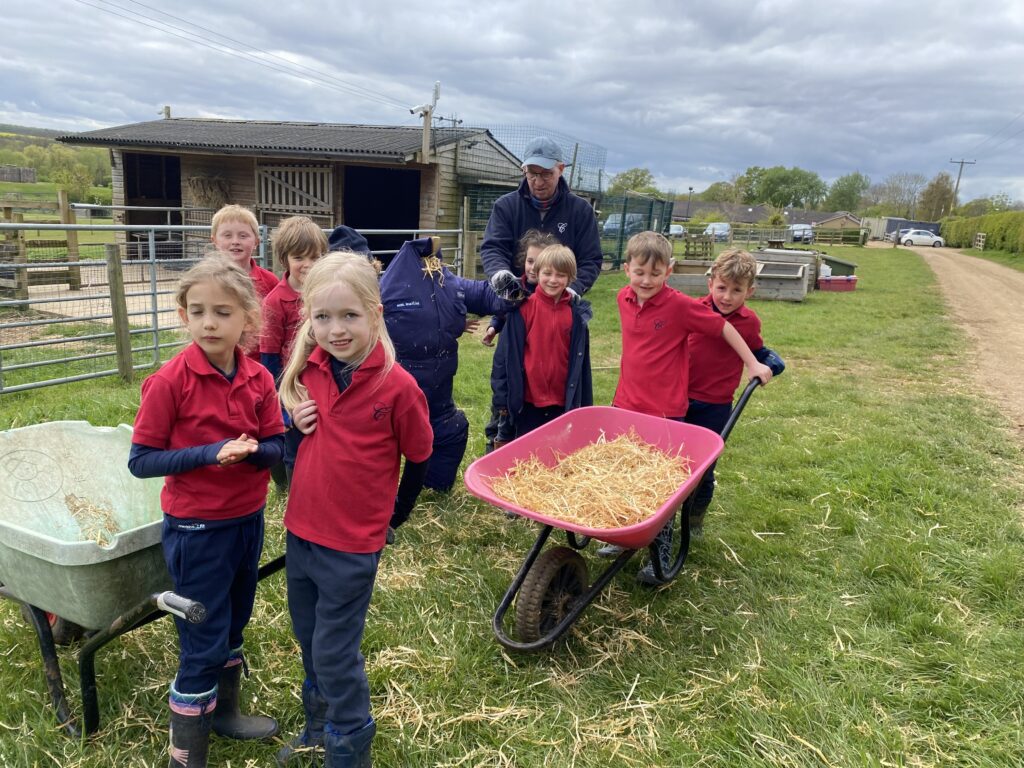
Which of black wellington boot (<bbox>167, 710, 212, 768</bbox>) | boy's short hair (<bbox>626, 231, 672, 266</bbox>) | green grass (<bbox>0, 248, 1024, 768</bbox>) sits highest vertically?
boy's short hair (<bbox>626, 231, 672, 266</bbox>)

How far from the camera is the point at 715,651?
2957mm

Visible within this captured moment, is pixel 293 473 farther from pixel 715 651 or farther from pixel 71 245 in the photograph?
pixel 71 245

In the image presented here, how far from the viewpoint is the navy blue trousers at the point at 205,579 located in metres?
2.05

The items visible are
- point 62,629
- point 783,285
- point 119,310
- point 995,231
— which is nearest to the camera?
point 62,629

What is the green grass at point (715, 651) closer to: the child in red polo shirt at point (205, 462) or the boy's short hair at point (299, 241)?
the child in red polo shirt at point (205, 462)

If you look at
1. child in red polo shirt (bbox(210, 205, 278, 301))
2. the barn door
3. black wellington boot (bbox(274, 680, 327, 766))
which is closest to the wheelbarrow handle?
black wellington boot (bbox(274, 680, 327, 766))

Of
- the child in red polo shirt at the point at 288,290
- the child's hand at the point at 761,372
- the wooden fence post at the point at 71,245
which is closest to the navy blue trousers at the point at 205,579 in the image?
the child in red polo shirt at the point at 288,290

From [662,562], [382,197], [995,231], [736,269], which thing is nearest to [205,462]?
[662,562]

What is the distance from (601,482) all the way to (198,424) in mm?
1652

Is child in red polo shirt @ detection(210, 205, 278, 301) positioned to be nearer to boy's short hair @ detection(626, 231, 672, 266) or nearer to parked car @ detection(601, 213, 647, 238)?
boy's short hair @ detection(626, 231, 672, 266)

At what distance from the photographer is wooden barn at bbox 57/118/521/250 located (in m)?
14.6

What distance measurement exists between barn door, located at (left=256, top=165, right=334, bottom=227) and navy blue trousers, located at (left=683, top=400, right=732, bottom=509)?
12881mm

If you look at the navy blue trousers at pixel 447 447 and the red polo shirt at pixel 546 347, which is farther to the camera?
the navy blue trousers at pixel 447 447

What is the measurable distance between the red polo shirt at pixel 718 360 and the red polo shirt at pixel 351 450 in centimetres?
213
